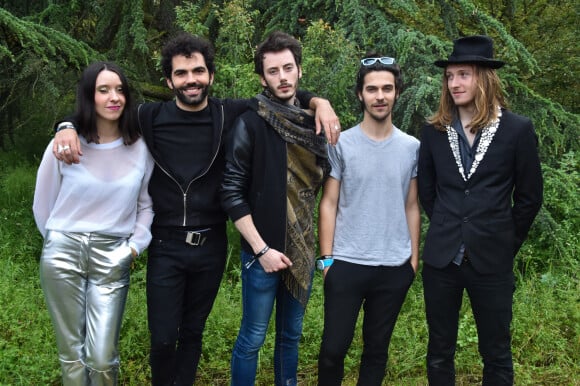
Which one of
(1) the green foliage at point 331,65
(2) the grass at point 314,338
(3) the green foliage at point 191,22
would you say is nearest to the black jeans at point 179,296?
(2) the grass at point 314,338

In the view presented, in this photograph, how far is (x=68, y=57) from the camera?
18.3ft

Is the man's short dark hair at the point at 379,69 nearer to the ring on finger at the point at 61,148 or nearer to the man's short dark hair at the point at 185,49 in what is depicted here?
the man's short dark hair at the point at 185,49

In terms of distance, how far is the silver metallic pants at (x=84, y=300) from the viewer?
3.24m

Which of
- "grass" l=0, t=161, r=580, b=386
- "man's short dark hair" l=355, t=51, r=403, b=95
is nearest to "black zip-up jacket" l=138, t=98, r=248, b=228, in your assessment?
"man's short dark hair" l=355, t=51, r=403, b=95

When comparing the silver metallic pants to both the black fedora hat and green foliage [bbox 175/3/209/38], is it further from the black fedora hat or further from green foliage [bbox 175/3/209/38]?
green foliage [bbox 175/3/209/38]

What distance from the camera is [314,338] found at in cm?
492

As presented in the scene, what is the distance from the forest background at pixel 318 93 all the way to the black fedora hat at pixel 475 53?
180 centimetres

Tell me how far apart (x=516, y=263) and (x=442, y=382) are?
268 cm

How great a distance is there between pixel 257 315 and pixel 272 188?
2.38 feet

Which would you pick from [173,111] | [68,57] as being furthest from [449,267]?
[68,57]

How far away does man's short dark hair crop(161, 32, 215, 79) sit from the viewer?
11.1 ft

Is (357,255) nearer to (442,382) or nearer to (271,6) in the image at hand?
(442,382)

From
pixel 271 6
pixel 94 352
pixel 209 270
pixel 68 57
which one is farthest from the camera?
pixel 271 6

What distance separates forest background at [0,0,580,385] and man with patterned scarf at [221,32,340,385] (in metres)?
1.27
